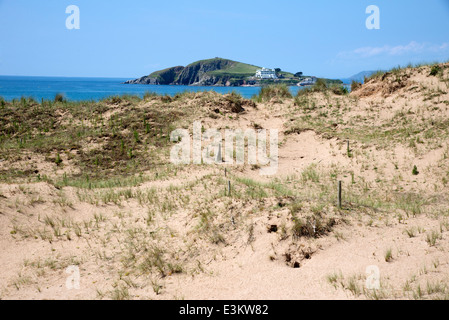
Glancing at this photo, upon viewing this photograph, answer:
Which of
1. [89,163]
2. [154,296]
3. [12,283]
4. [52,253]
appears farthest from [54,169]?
[154,296]

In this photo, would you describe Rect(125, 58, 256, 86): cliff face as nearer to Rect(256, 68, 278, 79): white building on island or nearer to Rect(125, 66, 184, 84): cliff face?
Rect(125, 66, 184, 84): cliff face

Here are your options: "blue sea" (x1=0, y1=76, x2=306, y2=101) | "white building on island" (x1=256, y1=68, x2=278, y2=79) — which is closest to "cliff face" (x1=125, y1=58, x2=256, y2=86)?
"white building on island" (x1=256, y1=68, x2=278, y2=79)

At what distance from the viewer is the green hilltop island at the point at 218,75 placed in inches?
4700

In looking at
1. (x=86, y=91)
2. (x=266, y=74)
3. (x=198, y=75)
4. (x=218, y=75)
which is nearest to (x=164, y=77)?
(x=198, y=75)

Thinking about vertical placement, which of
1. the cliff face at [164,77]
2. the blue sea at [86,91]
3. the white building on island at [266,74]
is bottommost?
the blue sea at [86,91]

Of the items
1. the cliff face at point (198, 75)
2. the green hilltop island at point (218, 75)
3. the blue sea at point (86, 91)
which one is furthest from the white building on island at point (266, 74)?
the blue sea at point (86, 91)

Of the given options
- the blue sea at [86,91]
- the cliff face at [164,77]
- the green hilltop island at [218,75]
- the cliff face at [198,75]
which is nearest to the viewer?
the blue sea at [86,91]

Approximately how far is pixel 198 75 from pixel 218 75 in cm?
1631

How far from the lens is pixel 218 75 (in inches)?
5133

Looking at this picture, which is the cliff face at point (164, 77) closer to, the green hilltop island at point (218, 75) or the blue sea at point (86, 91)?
the green hilltop island at point (218, 75)

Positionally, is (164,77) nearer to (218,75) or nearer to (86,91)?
(218,75)

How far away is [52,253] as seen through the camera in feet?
26.5

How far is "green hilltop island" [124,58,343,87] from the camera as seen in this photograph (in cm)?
11938
